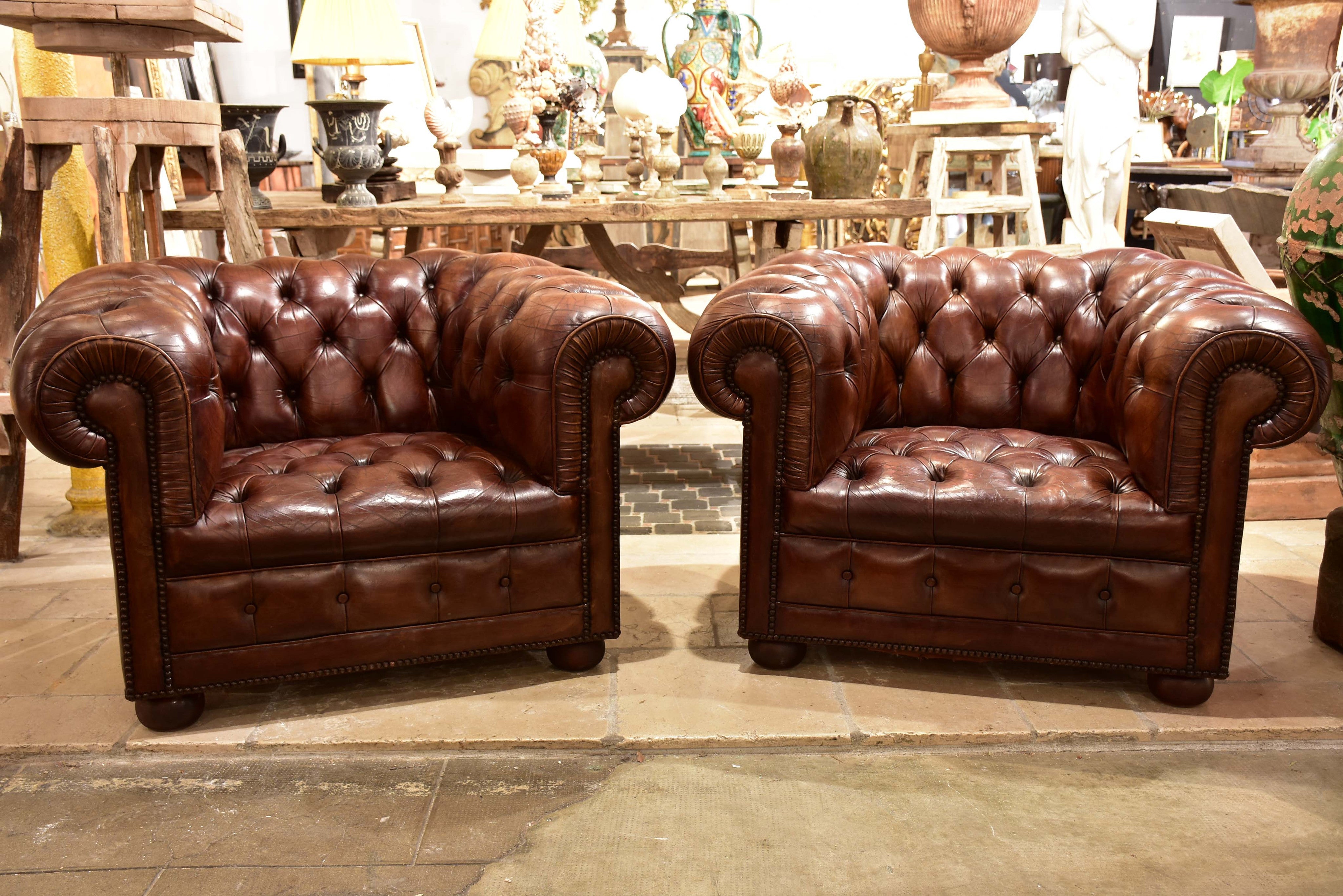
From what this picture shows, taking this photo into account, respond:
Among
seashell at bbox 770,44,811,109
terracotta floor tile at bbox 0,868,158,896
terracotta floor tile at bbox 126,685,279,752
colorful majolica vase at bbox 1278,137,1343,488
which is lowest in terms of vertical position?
terracotta floor tile at bbox 0,868,158,896

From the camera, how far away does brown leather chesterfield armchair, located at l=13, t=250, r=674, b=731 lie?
218cm

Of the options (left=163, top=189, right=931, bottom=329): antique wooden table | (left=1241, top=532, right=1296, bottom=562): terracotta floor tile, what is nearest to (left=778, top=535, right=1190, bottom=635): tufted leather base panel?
(left=1241, top=532, right=1296, bottom=562): terracotta floor tile

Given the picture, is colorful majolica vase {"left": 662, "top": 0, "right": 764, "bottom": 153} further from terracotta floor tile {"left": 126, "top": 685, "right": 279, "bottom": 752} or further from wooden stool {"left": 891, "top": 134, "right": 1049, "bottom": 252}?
terracotta floor tile {"left": 126, "top": 685, "right": 279, "bottom": 752}

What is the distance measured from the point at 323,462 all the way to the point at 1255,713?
2133 mm

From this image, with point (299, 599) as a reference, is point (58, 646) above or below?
below

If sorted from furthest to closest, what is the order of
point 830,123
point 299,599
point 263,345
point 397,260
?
point 830,123 < point 397,260 < point 263,345 < point 299,599

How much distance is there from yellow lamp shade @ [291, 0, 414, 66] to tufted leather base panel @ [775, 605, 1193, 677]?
263cm

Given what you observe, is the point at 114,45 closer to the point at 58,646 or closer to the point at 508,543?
the point at 58,646

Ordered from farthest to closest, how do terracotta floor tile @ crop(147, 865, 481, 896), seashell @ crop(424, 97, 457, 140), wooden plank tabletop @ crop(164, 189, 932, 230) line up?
seashell @ crop(424, 97, 457, 140) < wooden plank tabletop @ crop(164, 189, 932, 230) < terracotta floor tile @ crop(147, 865, 481, 896)

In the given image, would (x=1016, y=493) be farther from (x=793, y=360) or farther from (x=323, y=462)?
(x=323, y=462)

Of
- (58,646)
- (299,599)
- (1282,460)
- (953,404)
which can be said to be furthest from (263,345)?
(1282,460)

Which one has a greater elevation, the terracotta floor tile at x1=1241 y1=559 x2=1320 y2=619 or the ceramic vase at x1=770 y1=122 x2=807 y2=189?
the ceramic vase at x1=770 y1=122 x2=807 y2=189

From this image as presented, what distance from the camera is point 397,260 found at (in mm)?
2883

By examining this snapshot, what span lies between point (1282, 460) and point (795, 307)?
2.22m
